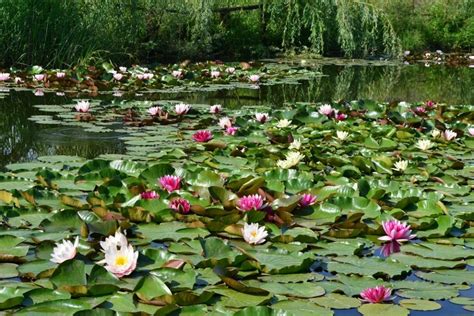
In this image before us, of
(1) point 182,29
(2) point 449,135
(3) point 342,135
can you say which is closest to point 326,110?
(3) point 342,135

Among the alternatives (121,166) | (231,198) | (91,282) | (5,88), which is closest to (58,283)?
(91,282)

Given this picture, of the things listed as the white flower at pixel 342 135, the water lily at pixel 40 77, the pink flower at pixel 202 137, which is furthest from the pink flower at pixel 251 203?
the water lily at pixel 40 77

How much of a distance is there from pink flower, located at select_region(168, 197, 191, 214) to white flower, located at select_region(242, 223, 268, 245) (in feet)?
1.21

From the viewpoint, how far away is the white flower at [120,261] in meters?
1.93

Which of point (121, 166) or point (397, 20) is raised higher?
point (397, 20)

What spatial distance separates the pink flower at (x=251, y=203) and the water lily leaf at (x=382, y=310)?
0.78 meters

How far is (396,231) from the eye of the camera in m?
2.35

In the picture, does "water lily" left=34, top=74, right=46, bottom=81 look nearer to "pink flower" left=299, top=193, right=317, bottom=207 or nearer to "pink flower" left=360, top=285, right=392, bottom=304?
"pink flower" left=299, top=193, right=317, bottom=207

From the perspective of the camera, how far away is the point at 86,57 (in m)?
8.26

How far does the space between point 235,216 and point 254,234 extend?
0.63 feet

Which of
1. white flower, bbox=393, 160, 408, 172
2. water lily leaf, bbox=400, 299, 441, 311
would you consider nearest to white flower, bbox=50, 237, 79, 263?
water lily leaf, bbox=400, 299, 441, 311

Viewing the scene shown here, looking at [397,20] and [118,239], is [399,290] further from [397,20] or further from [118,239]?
[397,20]

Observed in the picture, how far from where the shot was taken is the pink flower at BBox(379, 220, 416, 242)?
2346 millimetres

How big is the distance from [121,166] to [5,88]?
3.83 meters
